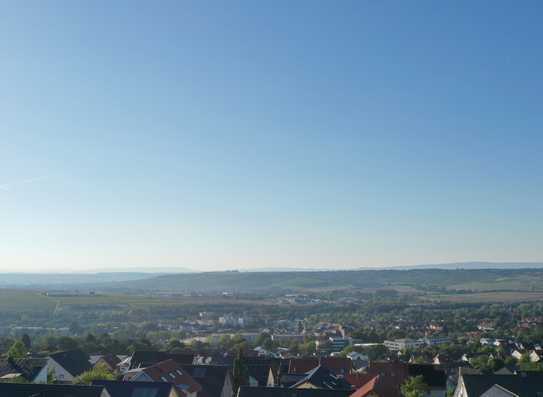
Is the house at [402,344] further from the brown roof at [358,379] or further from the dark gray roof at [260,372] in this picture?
the dark gray roof at [260,372]

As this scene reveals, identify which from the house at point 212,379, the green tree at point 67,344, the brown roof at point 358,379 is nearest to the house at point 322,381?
the brown roof at point 358,379

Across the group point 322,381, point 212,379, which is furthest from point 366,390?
point 212,379

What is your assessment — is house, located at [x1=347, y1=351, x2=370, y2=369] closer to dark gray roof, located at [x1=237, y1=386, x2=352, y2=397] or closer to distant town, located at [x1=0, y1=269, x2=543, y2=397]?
distant town, located at [x1=0, y1=269, x2=543, y2=397]

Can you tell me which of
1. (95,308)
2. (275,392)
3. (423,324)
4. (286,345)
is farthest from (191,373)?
(95,308)

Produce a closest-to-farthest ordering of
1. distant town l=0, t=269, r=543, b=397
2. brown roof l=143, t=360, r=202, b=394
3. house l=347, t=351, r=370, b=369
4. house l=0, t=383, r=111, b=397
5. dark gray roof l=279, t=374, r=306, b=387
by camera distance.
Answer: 1. house l=0, t=383, r=111, b=397
2. distant town l=0, t=269, r=543, b=397
3. brown roof l=143, t=360, r=202, b=394
4. dark gray roof l=279, t=374, r=306, b=387
5. house l=347, t=351, r=370, b=369

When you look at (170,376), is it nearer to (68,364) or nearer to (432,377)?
(68,364)

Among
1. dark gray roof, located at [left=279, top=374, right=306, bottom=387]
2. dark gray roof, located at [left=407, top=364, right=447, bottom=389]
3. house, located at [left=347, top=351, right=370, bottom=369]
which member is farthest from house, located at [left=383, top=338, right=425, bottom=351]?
dark gray roof, located at [left=407, top=364, right=447, bottom=389]

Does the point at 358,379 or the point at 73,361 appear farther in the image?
the point at 73,361
